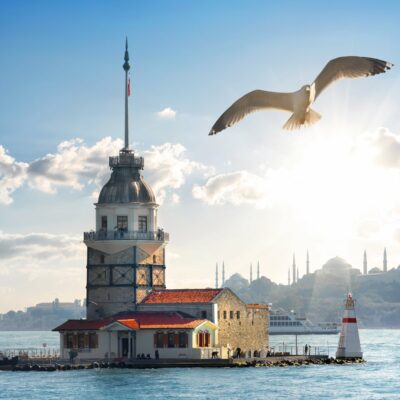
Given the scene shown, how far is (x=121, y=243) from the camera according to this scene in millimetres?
86000

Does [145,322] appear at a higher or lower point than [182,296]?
lower

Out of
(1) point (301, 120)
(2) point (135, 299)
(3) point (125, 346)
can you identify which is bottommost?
(3) point (125, 346)

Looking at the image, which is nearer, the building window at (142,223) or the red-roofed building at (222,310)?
the red-roofed building at (222,310)

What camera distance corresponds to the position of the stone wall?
84625mm

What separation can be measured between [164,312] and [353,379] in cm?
1640

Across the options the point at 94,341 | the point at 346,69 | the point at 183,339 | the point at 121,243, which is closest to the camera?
the point at 346,69

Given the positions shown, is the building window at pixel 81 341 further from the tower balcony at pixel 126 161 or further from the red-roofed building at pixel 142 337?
the tower balcony at pixel 126 161

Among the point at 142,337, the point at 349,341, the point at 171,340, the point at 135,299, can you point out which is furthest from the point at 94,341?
the point at 349,341

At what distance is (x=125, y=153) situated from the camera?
291 ft

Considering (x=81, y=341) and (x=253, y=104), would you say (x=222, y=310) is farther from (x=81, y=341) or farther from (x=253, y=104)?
(x=253, y=104)

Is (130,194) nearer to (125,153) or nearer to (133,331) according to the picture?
(125,153)

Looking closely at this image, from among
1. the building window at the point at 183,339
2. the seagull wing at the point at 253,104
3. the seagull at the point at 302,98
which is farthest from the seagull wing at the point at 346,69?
the building window at the point at 183,339

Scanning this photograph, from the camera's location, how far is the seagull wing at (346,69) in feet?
66.0

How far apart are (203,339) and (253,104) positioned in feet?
202
